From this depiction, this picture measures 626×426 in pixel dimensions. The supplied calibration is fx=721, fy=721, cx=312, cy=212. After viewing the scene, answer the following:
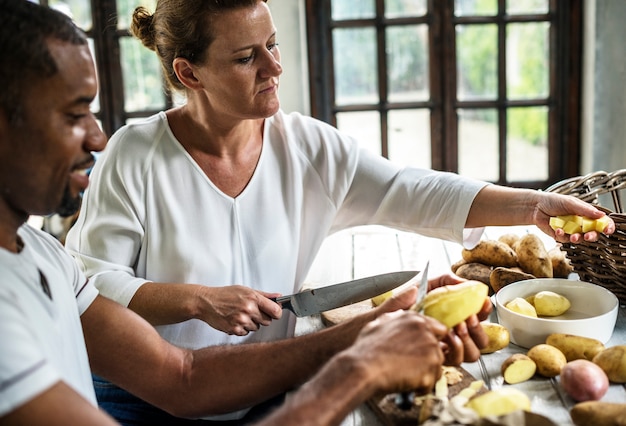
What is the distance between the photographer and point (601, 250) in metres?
1.63

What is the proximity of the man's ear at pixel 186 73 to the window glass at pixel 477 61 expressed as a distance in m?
2.09

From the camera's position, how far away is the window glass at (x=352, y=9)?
3665 mm

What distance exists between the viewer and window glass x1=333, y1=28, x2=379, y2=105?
372 cm

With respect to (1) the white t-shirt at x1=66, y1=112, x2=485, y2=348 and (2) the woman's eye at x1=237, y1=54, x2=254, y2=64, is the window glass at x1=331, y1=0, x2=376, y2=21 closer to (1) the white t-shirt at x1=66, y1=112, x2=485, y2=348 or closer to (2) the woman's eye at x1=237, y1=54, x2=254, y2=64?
(1) the white t-shirt at x1=66, y1=112, x2=485, y2=348

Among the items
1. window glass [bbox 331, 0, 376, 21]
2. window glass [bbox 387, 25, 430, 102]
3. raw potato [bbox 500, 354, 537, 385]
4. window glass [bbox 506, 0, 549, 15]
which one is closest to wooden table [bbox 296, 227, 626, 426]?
raw potato [bbox 500, 354, 537, 385]

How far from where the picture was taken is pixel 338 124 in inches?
151

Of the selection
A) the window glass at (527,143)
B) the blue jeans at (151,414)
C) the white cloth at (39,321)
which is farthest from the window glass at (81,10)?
the white cloth at (39,321)

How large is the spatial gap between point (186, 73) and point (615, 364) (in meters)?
1.27

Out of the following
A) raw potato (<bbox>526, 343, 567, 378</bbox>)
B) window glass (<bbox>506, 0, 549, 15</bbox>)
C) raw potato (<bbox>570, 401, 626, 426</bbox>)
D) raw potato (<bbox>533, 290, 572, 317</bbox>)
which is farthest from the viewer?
window glass (<bbox>506, 0, 549, 15</bbox>)

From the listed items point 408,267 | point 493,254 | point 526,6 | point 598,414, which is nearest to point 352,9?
point 526,6

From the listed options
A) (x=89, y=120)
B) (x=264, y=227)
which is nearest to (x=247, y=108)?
(x=264, y=227)

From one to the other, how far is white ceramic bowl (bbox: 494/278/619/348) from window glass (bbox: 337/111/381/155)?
7.46 feet

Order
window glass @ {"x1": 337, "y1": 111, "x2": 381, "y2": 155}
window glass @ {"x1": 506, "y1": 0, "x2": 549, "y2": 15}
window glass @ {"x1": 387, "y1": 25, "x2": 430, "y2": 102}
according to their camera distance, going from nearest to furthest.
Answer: window glass @ {"x1": 506, "y1": 0, "x2": 549, "y2": 15}, window glass @ {"x1": 387, "y1": 25, "x2": 430, "y2": 102}, window glass @ {"x1": 337, "y1": 111, "x2": 381, "y2": 155}

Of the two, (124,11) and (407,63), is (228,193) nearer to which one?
(407,63)
